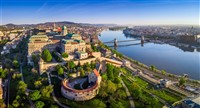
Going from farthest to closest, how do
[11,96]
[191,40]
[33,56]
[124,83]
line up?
[191,40] < [33,56] < [124,83] < [11,96]

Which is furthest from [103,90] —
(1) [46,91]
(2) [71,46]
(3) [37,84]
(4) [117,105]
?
(2) [71,46]

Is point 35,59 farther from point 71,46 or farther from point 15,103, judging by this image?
point 15,103

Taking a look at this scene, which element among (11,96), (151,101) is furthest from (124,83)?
(11,96)

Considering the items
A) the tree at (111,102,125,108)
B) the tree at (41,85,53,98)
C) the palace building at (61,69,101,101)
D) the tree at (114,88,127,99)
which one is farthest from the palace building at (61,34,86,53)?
the tree at (111,102,125,108)

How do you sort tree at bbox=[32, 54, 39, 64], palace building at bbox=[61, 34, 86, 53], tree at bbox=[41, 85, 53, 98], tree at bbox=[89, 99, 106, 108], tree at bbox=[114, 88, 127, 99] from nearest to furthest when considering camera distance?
tree at bbox=[89, 99, 106, 108], tree at bbox=[114, 88, 127, 99], tree at bbox=[41, 85, 53, 98], tree at bbox=[32, 54, 39, 64], palace building at bbox=[61, 34, 86, 53]

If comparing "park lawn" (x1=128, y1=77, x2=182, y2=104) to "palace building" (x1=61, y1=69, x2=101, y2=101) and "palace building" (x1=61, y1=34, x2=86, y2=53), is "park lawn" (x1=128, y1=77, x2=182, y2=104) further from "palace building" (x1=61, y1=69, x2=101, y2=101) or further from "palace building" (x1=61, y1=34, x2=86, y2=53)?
"palace building" (x1=61, y1=34, x2=86, y2=53)

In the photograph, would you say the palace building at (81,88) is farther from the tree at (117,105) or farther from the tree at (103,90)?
the tree at (117,105)

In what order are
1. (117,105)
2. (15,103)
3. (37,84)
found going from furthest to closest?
1. (37,84)
2. (15,103)
3. (117,105)

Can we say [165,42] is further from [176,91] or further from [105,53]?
[176,91]

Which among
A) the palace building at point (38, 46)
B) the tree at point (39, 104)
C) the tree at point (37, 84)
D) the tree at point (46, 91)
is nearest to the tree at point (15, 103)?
the tree at point (39, 104)

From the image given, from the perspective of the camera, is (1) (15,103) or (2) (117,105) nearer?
(2) (117,105)

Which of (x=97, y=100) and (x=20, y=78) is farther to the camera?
(x=20, y=78)
